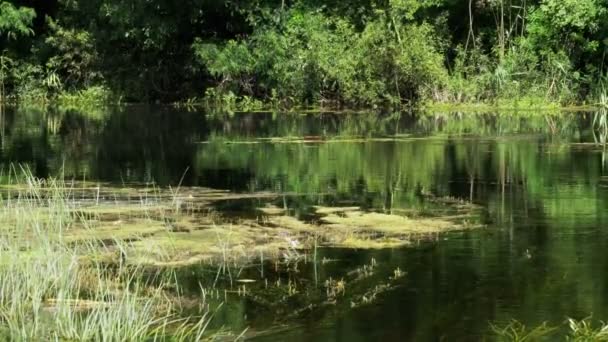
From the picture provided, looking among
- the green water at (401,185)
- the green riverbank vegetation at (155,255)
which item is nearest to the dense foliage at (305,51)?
the green water at (401,185)

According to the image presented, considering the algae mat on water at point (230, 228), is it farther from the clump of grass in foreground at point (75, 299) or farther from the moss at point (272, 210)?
the clump of grass in foreground at point (75, 299)

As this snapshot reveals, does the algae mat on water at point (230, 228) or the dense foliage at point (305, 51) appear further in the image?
the dense foliage at point (305, 51)

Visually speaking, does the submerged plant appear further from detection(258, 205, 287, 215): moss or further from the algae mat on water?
detection(258, 205, 287, 215): moss

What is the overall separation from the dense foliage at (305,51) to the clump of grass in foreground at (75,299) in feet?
71.7

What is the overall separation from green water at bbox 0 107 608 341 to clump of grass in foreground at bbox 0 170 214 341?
1.46 feet

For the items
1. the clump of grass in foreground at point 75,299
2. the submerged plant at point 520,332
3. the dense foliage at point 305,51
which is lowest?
the submerged plant at point 520,332

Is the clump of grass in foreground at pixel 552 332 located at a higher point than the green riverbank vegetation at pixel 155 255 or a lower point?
lower

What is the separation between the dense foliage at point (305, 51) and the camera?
29562mm

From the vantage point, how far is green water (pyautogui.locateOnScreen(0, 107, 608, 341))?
721 cm

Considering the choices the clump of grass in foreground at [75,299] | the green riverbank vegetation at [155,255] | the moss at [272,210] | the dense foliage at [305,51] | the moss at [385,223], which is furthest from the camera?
the dense foliage at [305,51]

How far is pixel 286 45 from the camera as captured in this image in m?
31.5

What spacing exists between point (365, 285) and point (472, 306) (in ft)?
3.22

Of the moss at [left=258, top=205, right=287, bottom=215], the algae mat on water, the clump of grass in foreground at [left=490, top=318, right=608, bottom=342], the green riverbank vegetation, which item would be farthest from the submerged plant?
the moss at [left=258, top=205, right=287, bottom=215]

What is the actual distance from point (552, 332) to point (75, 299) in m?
3.29
